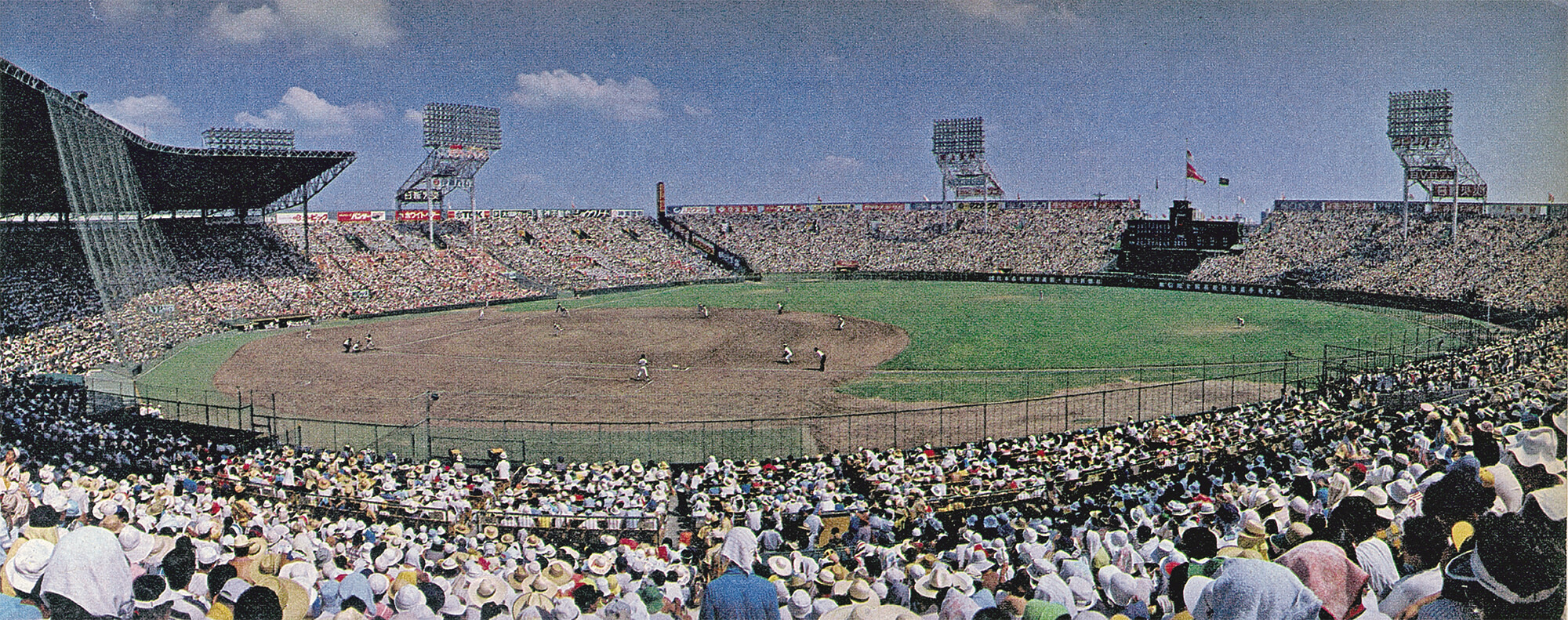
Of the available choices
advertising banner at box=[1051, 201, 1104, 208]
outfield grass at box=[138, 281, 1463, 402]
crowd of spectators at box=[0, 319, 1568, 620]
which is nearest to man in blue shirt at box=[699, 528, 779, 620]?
crowd of spectators at box=[0, 319, 1568, 620]

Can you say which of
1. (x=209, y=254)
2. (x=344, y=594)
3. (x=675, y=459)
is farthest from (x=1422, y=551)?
(x=209, y=254)

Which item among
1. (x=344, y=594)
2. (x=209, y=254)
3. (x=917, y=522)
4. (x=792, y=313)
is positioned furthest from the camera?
(x=209, y=254)

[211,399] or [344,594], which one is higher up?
[344,594]

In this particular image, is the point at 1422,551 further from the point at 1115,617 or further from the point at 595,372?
the point at 595,372

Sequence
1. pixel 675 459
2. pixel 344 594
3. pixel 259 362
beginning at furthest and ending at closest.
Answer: pixel 259 362 → pixel 675 459 → pixel 344 594

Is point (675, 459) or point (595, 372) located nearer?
point (675, 459)
